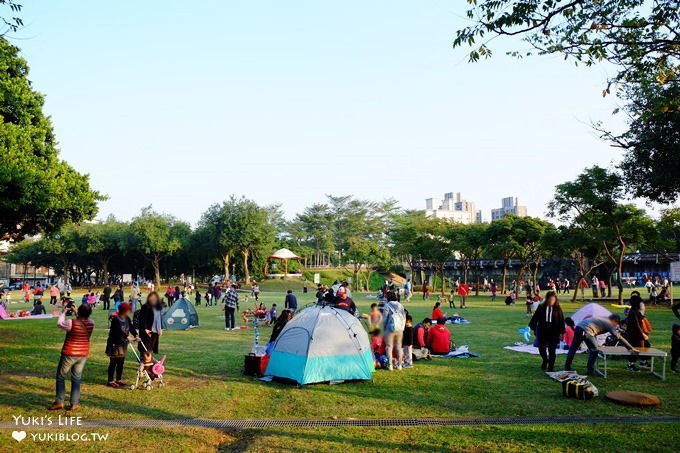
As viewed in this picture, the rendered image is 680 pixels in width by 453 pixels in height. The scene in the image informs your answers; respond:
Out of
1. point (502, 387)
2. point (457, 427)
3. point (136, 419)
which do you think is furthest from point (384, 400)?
point (136, 419)

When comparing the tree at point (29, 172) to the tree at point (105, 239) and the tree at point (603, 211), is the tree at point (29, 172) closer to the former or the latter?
the tree at point (603, 211)

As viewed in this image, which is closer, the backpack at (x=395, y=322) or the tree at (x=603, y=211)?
the backpack at (x=395, y=322)

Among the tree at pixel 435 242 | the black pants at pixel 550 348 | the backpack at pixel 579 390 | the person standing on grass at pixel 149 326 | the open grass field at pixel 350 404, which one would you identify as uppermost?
the tree at pixel 435 242

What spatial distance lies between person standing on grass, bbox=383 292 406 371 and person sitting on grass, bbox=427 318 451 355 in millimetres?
2278

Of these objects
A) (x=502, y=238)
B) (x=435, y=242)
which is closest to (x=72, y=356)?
(x=502, y=238)

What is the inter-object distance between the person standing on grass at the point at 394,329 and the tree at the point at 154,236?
54678mm

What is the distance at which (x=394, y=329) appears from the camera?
11.7 metres

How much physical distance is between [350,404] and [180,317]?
536 inches

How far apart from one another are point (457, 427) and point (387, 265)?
62.2m

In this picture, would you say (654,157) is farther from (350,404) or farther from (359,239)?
(359,239)

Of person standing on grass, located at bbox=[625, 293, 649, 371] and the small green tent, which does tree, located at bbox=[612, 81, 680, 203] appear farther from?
the small green tent

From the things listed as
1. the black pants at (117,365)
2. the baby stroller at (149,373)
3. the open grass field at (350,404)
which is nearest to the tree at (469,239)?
the open grass field at (350,404)

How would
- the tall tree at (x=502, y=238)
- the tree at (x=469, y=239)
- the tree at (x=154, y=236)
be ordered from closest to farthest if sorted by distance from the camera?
the tall tree at (x=502, y=238), the tree at (x=469, y=239), the tree at (x=154, y=236)

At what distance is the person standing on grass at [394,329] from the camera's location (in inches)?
460
